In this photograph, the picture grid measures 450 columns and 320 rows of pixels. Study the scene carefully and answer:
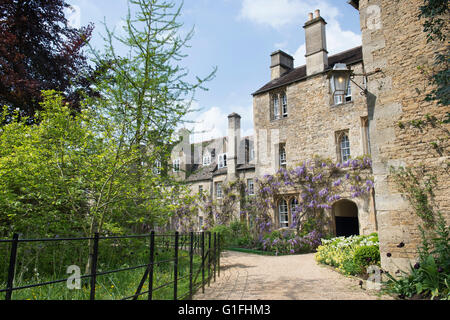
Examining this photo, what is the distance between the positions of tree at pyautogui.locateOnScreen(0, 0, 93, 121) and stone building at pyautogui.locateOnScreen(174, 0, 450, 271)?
18.5 feet

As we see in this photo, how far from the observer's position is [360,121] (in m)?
13.5

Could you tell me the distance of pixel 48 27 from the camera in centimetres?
1048

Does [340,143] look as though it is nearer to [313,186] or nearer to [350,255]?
[313,186]

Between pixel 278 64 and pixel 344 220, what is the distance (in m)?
10.3

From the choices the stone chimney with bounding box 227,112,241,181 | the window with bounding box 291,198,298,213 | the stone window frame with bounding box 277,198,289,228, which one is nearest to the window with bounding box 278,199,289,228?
the stone window frame with bounding box 277,198,289,228

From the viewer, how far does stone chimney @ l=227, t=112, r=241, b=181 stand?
63.2 feet

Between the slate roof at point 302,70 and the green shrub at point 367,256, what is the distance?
9.68 metres

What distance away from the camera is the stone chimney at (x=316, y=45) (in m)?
15.6

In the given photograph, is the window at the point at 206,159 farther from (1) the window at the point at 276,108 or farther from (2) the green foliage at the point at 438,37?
(2) the green foliage at the point at 438,37

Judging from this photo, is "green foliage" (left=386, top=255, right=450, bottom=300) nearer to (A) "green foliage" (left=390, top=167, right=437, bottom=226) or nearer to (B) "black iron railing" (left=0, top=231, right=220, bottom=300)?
(A) "green foliage" (left=390, top=167, right=437, bottom=226)
